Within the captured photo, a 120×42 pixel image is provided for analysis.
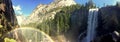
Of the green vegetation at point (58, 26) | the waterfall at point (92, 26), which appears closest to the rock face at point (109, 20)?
the waterfall at point (92, 26)

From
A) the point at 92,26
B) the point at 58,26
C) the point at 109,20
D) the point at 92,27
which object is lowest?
the point at 92,27

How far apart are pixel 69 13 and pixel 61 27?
27.7 feet

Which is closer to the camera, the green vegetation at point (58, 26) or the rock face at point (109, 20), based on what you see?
the rock face at point (109, 20)

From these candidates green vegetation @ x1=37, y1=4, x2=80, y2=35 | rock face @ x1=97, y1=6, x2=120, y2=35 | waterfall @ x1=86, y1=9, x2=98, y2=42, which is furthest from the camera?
green vegetation @ x1=37, y1=4, x2=80, y2=35

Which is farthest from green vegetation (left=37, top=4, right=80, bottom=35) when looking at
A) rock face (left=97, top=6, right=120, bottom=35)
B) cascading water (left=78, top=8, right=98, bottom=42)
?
rock face (left=97, top=6, right=120, bottom=35)

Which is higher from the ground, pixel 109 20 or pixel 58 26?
pixel 109 20

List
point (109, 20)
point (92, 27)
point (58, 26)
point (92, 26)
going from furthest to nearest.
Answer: point (58, 26)
point (92, 26)
point (92, 27)
point (109, 20)

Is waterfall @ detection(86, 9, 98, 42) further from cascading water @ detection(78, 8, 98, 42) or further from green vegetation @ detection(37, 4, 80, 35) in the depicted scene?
green vegetation @ detection(37, 4, 80, 35)

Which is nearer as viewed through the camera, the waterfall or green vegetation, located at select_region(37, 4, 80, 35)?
the waterfall

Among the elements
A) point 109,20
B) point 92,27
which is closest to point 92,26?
point 92,27

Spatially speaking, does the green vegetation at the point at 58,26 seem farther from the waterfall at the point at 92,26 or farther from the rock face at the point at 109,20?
the rock face at the point at 109,20

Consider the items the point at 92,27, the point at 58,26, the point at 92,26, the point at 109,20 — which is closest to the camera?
the point at 109,20

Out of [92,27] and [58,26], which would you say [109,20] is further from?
[58,26]

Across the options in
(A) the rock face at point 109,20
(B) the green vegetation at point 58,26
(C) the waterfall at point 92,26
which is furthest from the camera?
(B) the green vegetation at point 58,26
